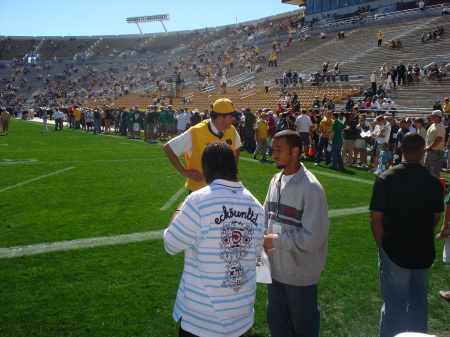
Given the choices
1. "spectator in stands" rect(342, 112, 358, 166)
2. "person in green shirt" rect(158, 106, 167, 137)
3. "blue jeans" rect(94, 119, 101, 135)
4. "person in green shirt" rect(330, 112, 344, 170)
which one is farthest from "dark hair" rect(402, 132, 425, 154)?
"blue jeans" rect(94, 119, 101, 135)

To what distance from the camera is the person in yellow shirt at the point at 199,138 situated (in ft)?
13.6

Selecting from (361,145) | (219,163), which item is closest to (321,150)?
(361,145)

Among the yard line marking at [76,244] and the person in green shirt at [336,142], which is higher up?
the person in green shirt at [336,142]

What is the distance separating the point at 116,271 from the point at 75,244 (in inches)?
42.6

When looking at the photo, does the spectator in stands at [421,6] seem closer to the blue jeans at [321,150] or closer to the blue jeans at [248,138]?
the blue jeans at [248,138]

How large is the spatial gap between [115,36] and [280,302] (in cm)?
7980

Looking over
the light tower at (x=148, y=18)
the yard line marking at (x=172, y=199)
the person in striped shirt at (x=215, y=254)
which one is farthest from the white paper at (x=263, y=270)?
the light tower at (x=148, y=18)

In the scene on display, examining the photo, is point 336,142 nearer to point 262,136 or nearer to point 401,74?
point 262,136

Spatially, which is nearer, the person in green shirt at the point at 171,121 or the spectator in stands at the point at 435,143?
the spectator in stands at the point at 435,143

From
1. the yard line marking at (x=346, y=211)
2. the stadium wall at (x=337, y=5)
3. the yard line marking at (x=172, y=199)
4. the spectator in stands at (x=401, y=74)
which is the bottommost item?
the yard line marking at (x=346, y=211)

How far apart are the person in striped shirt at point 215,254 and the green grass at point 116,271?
1.46 metres

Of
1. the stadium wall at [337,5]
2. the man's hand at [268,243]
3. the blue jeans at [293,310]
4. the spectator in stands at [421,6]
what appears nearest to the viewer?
the man's hand at [268,243]

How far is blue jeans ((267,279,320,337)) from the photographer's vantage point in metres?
2.75

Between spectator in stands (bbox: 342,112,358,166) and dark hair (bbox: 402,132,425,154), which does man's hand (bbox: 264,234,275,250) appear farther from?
spectator in stands (bbox: 342,112,358,166)
